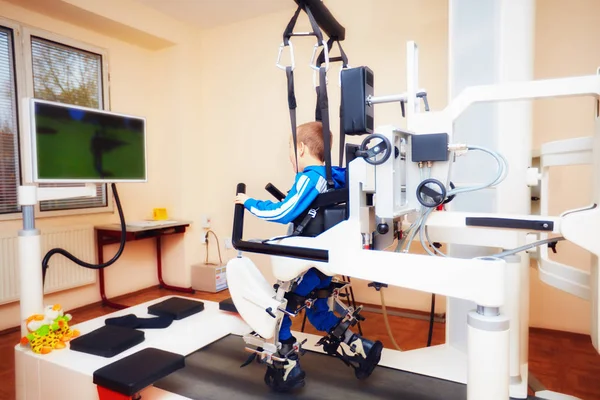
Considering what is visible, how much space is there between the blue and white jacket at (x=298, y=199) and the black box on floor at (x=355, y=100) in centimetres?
46

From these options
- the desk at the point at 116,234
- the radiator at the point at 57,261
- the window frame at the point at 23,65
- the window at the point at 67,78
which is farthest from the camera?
the desk at the point at 116,234

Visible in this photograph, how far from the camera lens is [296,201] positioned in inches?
65.3

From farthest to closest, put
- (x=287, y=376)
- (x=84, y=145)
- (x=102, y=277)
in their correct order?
(x=102, y=277) < (x=84, y=145) < (x=287, y=376)

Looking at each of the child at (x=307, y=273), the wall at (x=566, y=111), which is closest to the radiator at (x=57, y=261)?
the child at (x=307, y=273)

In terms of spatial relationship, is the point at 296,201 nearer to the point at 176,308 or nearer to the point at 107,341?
the point at 107,341

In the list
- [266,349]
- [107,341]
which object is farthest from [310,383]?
[107,341]

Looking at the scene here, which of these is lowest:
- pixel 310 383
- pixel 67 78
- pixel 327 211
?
pixel 310 383

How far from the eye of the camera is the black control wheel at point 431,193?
1154mm

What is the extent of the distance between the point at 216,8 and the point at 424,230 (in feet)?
11.6

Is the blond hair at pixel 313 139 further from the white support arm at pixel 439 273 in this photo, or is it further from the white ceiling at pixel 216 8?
the white ceiling at pixel 216 8

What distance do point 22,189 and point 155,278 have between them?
2.60 m

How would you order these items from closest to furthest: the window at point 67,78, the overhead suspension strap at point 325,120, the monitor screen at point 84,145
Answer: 1. the overhead suspension strap at point 325,120
2. the monitor screen at point 84,145
3. the window at point 67,78

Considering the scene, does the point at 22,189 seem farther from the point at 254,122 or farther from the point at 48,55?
the point at 254,122

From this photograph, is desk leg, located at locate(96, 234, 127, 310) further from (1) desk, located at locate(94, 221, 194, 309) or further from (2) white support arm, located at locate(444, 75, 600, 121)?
(2) white support arm, located at locate(444, 75, 600, 121)
